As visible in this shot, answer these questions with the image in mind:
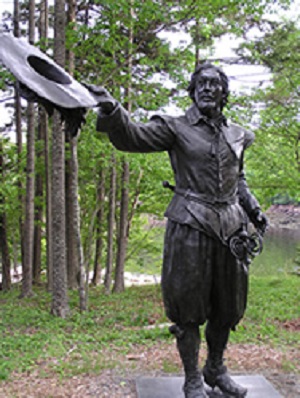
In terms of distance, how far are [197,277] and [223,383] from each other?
94 cm

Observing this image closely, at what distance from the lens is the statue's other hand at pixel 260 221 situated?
356 cm

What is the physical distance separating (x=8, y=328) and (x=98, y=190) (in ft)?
18.1

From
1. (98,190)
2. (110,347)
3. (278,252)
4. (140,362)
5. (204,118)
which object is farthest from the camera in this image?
(278,252)

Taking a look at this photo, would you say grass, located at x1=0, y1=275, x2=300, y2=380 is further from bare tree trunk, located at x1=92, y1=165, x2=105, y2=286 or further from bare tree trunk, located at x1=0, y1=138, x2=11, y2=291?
bare tree trunk, located at x1=92, y1=165, x2=105, y2=286

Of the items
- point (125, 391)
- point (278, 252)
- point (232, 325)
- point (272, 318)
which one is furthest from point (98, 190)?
point (278, 252)

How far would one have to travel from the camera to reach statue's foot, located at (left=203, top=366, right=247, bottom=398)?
12.1 ft

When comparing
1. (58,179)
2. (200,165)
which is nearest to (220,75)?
(200,165)

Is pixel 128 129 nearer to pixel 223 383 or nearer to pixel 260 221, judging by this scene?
pixel 260 221

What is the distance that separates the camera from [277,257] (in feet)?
78.7

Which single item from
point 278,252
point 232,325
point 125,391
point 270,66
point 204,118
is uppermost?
point 270,66

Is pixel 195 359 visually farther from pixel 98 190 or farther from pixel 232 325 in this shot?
pixel 98 190

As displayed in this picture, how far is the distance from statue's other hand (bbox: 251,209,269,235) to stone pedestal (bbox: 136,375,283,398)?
134cm

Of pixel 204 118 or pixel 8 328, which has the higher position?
pixel 204 118

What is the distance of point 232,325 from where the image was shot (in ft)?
12.1
